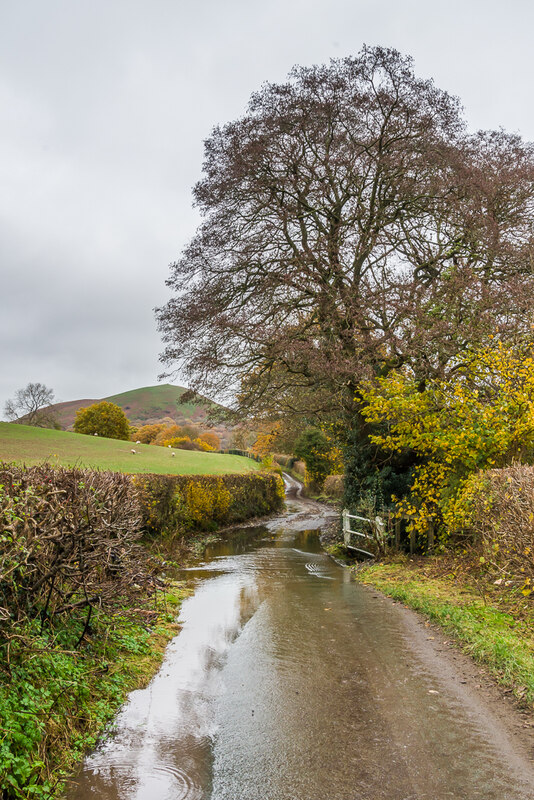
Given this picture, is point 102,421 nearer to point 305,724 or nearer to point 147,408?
point 305,724

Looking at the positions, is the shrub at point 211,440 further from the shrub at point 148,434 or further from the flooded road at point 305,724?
the flooded road at point 305,724

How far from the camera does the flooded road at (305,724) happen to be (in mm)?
3771

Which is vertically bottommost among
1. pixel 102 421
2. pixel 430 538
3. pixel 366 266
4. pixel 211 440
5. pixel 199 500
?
pixel 430 538

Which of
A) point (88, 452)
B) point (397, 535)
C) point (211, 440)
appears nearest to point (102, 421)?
point (88, 452)

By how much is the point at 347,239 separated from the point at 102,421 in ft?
164

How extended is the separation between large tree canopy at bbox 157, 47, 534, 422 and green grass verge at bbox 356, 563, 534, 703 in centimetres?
512

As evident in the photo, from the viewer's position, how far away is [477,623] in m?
7.05

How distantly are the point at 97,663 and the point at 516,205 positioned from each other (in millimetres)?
15133

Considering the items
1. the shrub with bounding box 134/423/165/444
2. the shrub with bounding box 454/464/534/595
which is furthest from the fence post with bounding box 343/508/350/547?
the shrub with bounding box 134/423/165/444

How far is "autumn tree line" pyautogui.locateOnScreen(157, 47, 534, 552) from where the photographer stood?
1319 centimetres

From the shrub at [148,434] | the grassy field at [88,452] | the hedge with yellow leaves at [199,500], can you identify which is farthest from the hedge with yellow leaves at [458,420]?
the shrub at [148,434]

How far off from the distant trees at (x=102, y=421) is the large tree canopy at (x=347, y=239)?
47393 millimetres

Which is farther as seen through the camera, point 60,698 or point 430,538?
point 430,538

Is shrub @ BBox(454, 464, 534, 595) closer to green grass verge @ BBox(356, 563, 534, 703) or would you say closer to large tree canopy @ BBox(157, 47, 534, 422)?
green grass verge @ BBox(356, 563, 534, 703)
